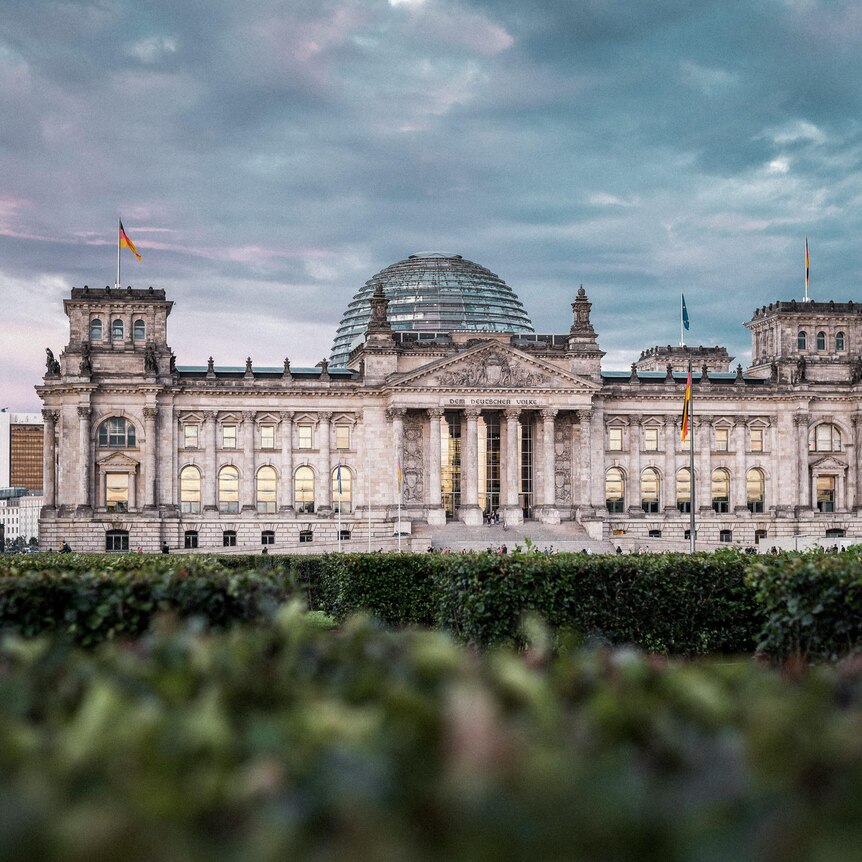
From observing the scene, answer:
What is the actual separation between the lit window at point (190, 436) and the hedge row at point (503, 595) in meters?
37.4

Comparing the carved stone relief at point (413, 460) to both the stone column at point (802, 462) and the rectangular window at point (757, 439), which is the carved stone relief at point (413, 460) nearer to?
the rectangular window at point (757, 439)

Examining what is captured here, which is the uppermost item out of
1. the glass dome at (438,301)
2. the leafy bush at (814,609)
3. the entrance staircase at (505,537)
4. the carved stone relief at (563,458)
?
the glass dome at (438,301)

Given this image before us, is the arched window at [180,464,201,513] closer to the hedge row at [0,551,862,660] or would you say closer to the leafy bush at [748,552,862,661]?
the hedge row at [0,551,862,660]

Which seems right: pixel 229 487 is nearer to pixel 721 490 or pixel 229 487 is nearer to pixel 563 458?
pixel 563 458

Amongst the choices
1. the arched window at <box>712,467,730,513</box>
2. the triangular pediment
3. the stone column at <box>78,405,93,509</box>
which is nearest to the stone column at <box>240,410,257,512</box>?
the stone column at <box>78,405,93,509</box>

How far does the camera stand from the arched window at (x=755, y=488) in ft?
313

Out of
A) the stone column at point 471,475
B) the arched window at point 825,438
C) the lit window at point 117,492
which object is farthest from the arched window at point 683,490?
the lit window at point 117,492

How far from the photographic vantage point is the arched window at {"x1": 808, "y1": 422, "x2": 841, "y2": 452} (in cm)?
9675

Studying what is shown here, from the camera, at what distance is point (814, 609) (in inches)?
792

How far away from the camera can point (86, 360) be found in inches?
3371

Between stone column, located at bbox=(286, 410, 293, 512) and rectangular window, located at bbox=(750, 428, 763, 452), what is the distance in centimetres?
3856

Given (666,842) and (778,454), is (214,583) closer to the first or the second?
(666,842)

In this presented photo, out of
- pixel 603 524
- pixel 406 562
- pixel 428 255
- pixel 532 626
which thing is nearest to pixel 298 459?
pixel 603 524

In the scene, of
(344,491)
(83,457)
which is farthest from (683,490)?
(83,457)
